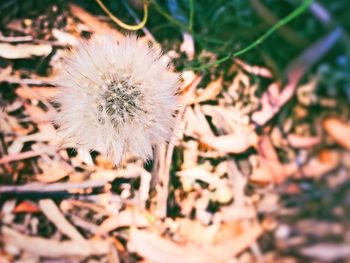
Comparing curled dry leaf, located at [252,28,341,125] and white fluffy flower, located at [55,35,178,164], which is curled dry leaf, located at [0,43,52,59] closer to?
white fluffy flower, located at [55,35,178,164]

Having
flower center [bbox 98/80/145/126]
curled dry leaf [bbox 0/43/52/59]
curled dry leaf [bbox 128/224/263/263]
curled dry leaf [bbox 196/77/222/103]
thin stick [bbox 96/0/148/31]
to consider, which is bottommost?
curled dry leaf [bbox 128/224/263/263]

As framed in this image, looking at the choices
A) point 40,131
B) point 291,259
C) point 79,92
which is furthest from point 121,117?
point 291,259

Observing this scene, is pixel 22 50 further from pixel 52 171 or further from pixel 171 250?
pixel 171 250

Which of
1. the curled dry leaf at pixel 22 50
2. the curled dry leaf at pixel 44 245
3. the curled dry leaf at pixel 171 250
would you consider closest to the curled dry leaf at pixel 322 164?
the curled dry leaf at pixel 171 250

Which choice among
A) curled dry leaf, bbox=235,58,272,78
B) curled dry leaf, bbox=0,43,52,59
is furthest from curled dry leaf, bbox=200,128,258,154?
curled dry leaf, bbox=0,43,52,59

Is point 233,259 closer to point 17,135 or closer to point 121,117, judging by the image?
point 121,117

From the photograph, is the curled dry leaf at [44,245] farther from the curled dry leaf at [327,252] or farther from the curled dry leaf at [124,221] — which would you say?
the curled dry leaf at [327,252]
